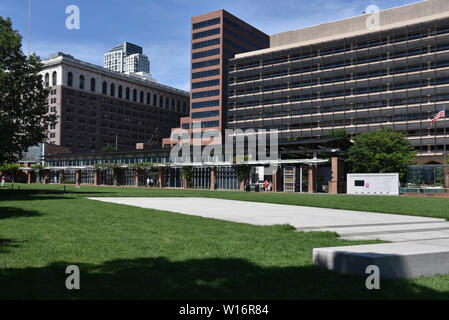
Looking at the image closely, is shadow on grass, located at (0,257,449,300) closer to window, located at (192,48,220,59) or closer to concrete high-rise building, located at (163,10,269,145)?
concrete high-rise building, located at (163,10,269,145)

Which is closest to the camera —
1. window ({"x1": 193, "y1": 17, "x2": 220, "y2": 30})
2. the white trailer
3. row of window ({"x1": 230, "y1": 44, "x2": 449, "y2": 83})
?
the white trailer

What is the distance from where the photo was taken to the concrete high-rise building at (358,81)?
7806cm

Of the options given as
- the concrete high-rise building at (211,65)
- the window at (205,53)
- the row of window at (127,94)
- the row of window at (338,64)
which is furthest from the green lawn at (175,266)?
the row of window at (127,94)

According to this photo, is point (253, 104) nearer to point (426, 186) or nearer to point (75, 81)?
point (426, 186)

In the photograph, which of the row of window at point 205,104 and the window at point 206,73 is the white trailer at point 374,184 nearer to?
the row of window at point 205,104

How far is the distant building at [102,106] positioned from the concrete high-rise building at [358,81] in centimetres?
5322

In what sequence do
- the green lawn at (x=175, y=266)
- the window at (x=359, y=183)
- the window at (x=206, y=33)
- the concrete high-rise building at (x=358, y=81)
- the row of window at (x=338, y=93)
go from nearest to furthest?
the green lawn at (x=175, y=266) < the window at (x=359, y=183) < the concrete high-rise building at (x=358, y=81) < the row of window at (x=338, y=93) < the window at (x=206, y=33)

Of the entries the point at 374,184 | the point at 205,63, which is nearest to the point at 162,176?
the point at 374,184

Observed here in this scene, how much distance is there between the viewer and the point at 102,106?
14688 centimetres

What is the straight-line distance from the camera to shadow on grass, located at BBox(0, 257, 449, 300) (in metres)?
5.16

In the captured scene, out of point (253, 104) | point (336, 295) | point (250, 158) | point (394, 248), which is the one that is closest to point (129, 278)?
point (336, 295)

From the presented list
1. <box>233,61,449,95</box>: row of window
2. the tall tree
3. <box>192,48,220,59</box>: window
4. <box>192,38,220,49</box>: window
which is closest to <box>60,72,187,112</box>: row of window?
<box>192,48,220,59</box>: window

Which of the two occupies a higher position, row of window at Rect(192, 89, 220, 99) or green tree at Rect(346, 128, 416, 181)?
row of window at Rect(192, 89, 220, 99)

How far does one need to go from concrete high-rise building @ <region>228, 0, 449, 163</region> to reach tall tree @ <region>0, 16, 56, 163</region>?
6409cm
